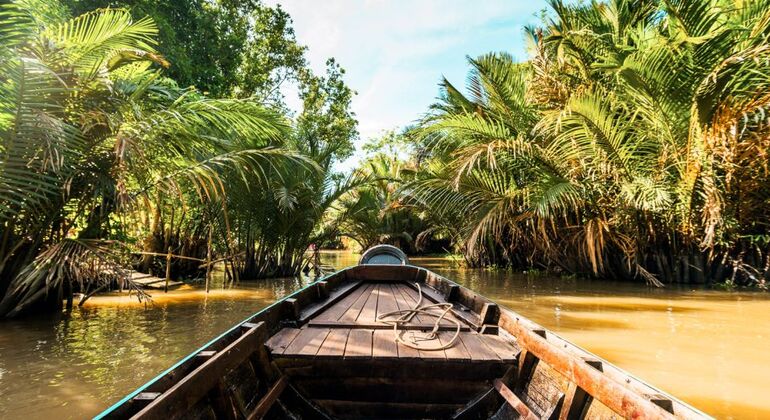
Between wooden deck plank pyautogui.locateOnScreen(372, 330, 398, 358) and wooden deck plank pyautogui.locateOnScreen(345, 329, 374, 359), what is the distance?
0.03 meters

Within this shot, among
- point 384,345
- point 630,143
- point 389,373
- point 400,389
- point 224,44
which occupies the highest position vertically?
point 224,44

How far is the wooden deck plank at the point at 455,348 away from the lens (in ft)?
8.04

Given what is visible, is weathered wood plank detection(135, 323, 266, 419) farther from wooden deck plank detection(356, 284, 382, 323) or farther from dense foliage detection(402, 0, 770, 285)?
dense foliage detection(402, 0, 770, 285)

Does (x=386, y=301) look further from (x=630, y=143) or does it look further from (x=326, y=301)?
(x=630, y=143)

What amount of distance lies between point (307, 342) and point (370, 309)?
116 cm

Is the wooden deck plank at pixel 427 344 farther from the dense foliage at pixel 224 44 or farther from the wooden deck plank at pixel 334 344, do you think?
the dense foliage at pixel 224 44

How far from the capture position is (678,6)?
21.7 ft

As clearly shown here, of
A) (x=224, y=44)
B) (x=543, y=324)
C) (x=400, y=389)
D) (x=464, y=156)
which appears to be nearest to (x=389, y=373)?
(x=400, y=389)

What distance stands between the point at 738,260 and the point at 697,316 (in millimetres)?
3107

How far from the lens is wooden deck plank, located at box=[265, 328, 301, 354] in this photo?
255cm

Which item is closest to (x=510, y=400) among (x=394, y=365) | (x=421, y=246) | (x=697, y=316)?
(x=394, y=365)

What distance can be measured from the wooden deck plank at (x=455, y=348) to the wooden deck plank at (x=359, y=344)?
1.58ft

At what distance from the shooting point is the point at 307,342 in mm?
2717

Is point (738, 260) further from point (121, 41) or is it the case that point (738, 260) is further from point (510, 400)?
point (121, 41)
